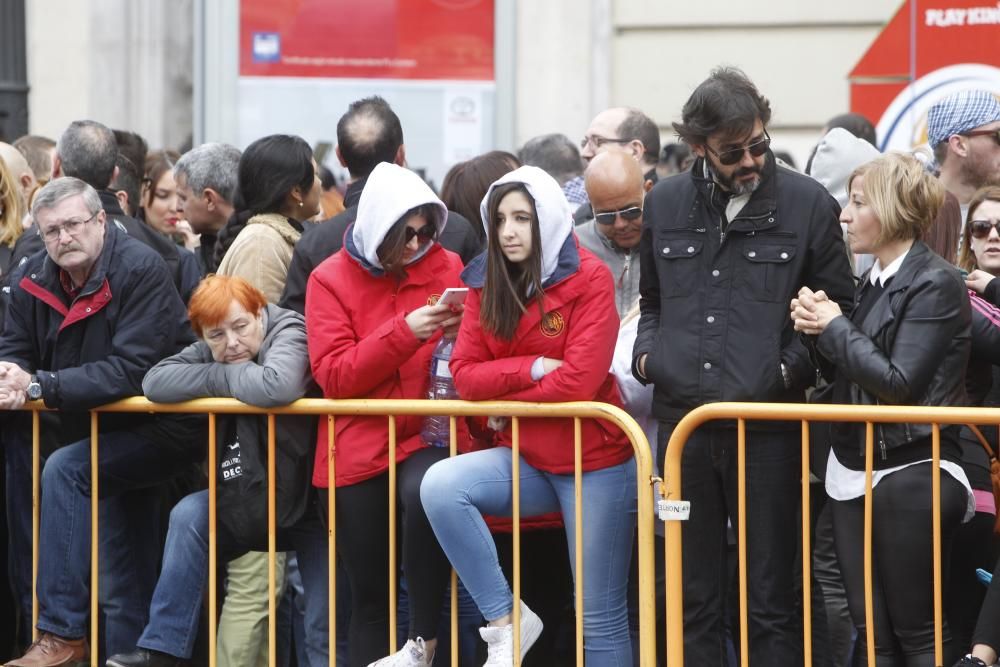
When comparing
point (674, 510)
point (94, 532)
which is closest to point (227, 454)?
point (94, 532)

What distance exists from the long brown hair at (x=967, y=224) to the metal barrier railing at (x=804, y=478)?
113 centimetres

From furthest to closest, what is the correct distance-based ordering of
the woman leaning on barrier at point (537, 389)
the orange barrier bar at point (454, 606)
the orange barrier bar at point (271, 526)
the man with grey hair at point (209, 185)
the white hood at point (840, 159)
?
1. the man with grey hair at point (209, 185)
2. the white hood at point (840, 159)
3. the orange barrier bar at point (271, 526)
4. the orange barrier bar at point (454, 606)
5. the woman leaning on barrier at point (537, 389)

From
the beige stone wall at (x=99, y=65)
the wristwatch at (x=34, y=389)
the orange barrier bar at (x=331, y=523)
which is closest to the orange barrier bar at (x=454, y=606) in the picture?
the orange barrier bar at (x=331, y=523)

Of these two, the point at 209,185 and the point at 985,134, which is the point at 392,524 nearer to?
the point at 209,185

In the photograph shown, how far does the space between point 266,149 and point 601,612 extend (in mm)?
2253

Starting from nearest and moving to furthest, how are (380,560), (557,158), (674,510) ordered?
(674,510) < (380,560) < (557,158)

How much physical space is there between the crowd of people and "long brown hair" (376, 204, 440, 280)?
1 cm

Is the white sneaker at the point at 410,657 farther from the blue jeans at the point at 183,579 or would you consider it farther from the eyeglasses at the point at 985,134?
the eyeglasses at the point at 985,134

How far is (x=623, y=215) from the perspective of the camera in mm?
5684

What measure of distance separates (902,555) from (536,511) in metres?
1.18

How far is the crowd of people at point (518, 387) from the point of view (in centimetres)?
496

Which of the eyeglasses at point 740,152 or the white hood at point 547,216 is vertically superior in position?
the eyeglasses at point 740,152

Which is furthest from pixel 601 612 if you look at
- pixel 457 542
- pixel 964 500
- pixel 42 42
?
pixel 42 42

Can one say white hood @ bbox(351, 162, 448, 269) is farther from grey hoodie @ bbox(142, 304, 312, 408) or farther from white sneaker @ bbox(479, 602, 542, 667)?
white sneaker @ bbox(479, 602, 542, 667)
